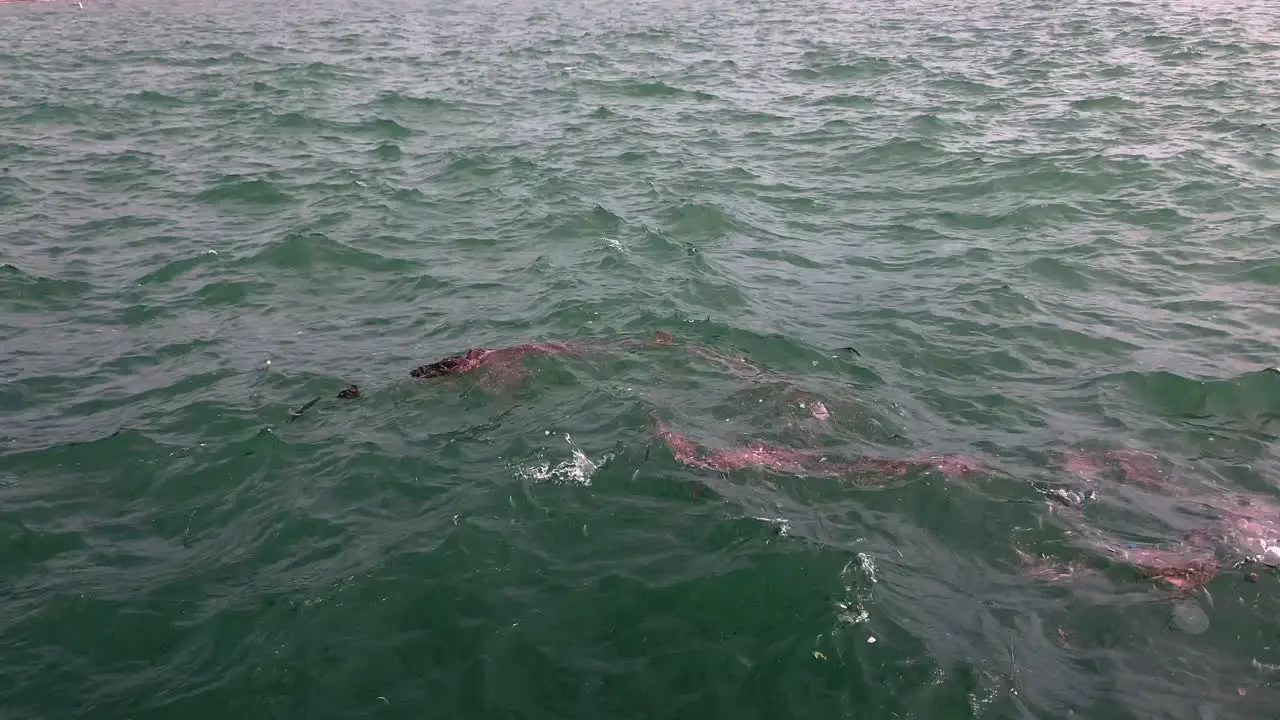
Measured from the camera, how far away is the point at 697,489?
9570 millimetres

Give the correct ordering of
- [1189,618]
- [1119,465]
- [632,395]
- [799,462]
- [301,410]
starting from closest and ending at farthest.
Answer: [1189,618]
[1119,465]
[799,462]
[301,410]
[632,395]

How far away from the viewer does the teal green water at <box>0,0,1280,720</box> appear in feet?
24.8

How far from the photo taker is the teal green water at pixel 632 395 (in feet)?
24.8

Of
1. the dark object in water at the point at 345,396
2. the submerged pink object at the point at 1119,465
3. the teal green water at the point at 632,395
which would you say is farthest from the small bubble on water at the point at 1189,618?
the dark object in water at the point at 345,396

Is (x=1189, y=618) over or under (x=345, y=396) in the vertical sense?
over

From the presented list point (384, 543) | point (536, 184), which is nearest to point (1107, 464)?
point (384, 543)

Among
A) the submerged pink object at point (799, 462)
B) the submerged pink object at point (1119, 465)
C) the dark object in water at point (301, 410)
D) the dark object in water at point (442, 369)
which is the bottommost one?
the dark object in water at point (301, 410)

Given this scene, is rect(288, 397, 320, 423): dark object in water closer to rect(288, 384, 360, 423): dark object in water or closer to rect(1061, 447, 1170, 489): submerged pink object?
rect(288, 384, 360, 423): dark object in water

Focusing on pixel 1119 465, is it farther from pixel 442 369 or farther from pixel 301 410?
pixel 301 410

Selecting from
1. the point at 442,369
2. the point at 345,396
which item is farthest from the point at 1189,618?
the point at 345,396

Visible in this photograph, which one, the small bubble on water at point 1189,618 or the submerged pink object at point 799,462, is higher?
the small bubble on water at point 1189,618

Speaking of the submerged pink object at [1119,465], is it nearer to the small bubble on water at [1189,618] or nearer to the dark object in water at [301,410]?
the small bubble on water at [1189,618]

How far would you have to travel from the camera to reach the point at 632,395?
1144 cm

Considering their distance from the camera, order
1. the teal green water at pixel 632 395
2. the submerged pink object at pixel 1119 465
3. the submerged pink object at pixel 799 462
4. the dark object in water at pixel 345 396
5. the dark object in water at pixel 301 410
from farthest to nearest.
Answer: the dark object in water at pixel 345 396 → the dark object in water at pixel 301 410 → the submerged pink object at pixel 799 462 → the submerged pink object at pixel 1119 465 → the teal green water at pixel 632 395
